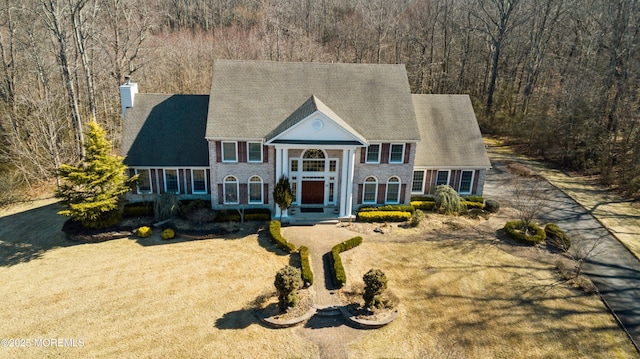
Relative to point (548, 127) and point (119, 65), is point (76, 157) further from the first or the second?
point (548, 127)

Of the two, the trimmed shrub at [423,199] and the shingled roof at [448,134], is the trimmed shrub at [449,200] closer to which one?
the trimmed shrub at [423,199]

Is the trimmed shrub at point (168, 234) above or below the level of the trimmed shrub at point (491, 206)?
below

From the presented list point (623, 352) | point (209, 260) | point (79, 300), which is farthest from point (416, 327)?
point (79, 300)

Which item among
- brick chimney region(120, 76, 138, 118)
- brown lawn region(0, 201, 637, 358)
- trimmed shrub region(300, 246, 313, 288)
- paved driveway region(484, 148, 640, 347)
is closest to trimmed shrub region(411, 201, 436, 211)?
brown lawn region(0, 201, 637, 358)

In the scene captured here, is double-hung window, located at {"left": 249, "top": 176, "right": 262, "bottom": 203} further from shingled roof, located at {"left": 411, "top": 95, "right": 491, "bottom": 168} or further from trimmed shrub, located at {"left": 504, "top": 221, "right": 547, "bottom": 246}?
trimmed shrub, located at {"left": 504, "top": 221, "right": 547, "bottom": 246}

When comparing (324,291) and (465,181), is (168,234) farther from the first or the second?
(465,181)

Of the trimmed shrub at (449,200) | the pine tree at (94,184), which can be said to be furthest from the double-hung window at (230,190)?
the trimmed shrub at (449,200)

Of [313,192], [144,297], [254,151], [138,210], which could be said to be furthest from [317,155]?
[144,297]
